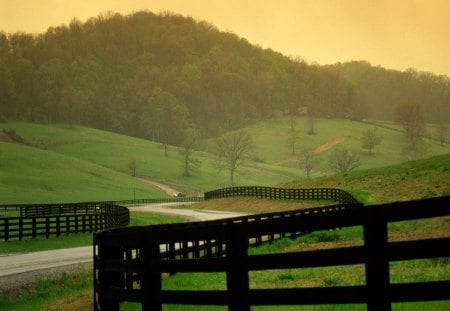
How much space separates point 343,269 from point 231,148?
11850cm

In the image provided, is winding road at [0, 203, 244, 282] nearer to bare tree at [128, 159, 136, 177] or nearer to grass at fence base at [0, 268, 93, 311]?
grass at fence base at [0, 268, 93, 311]

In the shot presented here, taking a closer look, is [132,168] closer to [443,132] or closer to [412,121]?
[412,121]

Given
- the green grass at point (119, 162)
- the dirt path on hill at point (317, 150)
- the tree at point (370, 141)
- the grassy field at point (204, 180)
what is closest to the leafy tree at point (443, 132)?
the green grass at point (119, 162)

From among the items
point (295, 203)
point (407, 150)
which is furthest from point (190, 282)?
point (407, 150)

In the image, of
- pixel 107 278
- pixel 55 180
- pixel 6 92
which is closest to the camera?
pixel 107 278

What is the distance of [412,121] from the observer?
180250 millimetres

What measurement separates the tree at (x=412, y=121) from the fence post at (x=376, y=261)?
171 metres

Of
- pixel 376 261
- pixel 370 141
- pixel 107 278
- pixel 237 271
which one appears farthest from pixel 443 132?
pixel 376 261

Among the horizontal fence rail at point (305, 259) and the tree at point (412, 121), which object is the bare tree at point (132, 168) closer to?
the tree at point (412, 121)

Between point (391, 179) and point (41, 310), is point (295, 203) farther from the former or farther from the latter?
point (41, 310)

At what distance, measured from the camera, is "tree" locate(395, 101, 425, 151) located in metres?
175

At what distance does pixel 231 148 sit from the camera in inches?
5295

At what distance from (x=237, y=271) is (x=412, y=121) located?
18192 cm

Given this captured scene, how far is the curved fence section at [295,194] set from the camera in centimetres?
5193
